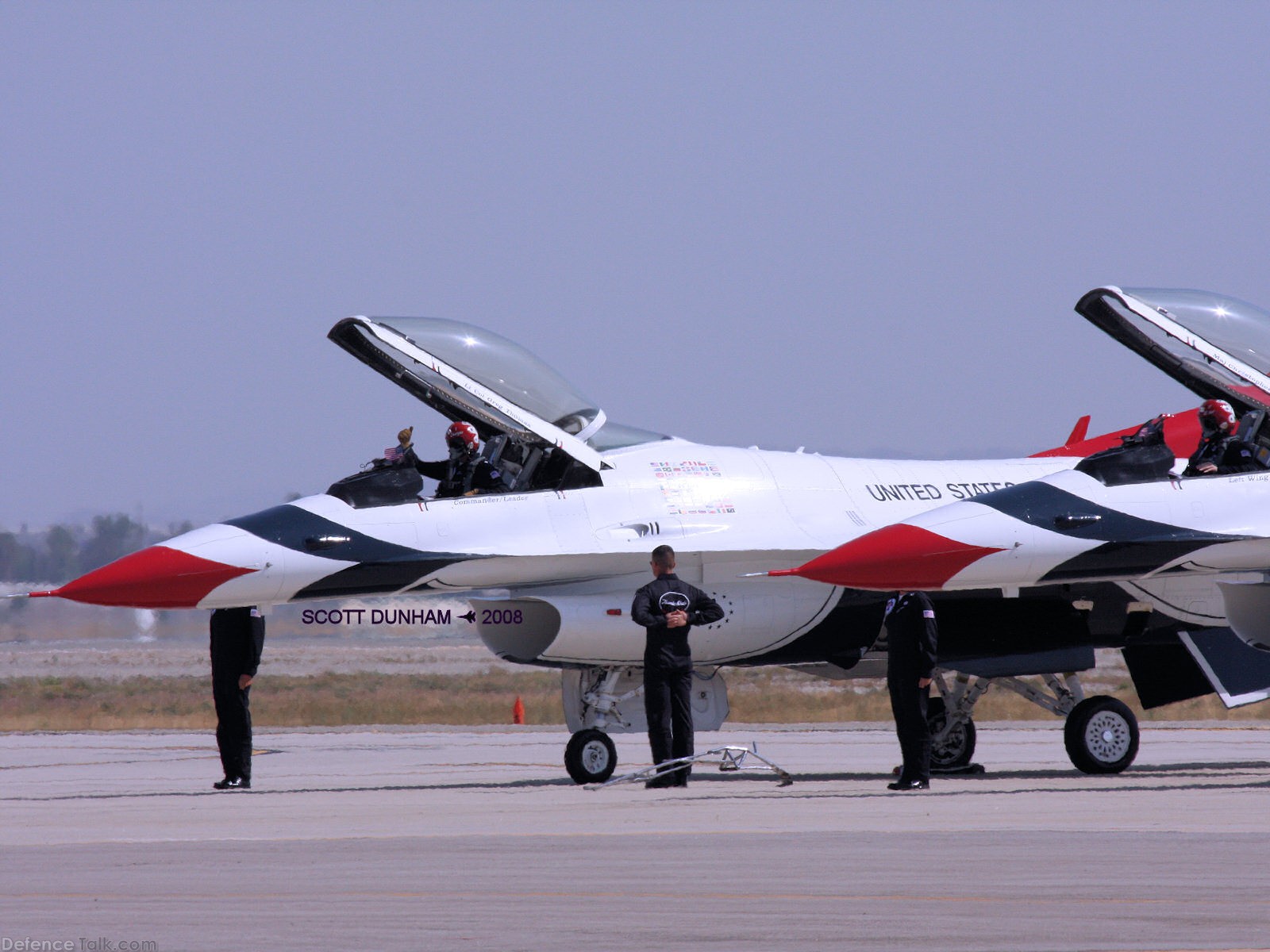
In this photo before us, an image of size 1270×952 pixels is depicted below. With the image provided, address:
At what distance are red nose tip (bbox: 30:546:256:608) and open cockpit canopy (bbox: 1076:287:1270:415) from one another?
795 cm

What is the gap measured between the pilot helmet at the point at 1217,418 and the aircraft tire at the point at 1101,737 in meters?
2.55

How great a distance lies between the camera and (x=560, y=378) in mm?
16141

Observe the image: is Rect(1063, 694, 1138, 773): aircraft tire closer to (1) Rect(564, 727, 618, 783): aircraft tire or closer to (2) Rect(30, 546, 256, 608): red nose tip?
(1) Rect(564, 727, 618, 783): aircraft tire

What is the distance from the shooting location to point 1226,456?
1464 centimetres

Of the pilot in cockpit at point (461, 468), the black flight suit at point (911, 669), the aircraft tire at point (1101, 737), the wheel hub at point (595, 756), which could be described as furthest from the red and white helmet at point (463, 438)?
the aircraft tire at point (1101, 737)

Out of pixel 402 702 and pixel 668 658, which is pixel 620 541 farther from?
pixel 402 702

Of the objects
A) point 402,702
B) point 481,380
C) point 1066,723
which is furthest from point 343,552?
point 402,702

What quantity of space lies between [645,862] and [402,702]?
26.7 meters

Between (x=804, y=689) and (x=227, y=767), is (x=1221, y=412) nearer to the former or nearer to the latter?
(x=227, y=767)

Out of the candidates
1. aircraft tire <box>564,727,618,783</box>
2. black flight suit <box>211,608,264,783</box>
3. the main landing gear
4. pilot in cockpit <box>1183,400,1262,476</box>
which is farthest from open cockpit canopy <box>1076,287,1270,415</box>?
black flight suit <box>211,608,264,783</box>

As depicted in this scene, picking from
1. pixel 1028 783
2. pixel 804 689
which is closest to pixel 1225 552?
pixel 1028 783

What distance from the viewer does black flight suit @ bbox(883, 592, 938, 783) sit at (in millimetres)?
13305

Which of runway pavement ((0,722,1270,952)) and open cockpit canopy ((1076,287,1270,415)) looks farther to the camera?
open cockpit canopy ((1076,287,1270,415))

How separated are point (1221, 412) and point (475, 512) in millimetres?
6359
